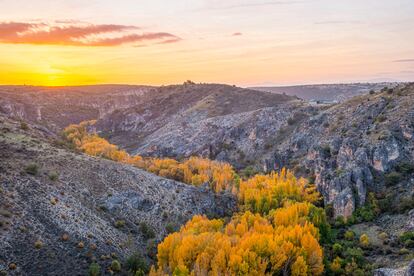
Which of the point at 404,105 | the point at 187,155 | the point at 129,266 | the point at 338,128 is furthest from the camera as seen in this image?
the point at 187,155

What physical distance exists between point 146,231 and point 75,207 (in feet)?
41.8

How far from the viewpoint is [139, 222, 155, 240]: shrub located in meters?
79.4

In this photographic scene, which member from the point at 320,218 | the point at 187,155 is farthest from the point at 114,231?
the point at 187,155

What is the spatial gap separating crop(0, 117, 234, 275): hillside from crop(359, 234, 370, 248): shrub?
29.1 meters

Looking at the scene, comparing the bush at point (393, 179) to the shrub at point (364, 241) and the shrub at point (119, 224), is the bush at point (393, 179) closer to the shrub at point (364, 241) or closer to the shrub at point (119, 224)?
the shrub at point (364, 241)

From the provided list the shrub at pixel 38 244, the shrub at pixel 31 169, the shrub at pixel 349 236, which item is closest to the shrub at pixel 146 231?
the shrub at pixel 31 169

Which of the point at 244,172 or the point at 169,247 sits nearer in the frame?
the point at 169,247

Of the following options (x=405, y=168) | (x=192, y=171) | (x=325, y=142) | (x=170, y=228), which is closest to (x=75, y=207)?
(x=170, y=228)

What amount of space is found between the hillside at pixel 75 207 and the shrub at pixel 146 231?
7.6 inches

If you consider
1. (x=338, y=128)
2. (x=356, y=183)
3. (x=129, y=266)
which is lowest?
(x=129, y=266)

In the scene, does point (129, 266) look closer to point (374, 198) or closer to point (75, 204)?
point (75, 204)

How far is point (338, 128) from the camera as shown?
13050cm

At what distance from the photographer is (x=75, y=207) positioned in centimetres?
7588

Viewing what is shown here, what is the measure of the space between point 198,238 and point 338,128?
73156mm
